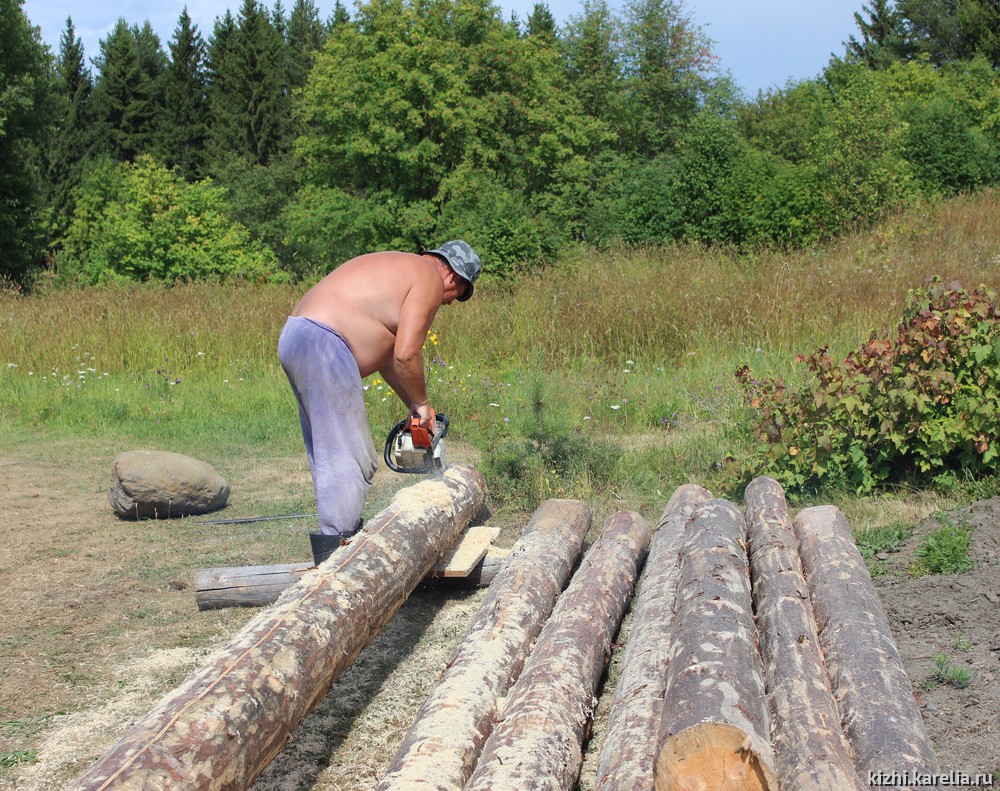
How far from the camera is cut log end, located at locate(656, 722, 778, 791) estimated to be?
2613 millimetres

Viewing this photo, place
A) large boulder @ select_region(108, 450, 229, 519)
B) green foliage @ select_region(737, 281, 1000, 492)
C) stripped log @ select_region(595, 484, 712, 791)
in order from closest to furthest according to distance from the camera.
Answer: stripped log @ select_region(595, 484, 712, 791) → green foliage @ select_region(737, 281, 1000, 492) → large boulder @ select_region(108, 450, 229, 519)

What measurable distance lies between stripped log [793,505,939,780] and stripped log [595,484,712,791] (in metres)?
0.62

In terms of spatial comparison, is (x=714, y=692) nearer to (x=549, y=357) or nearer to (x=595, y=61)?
(x=549, y=357)

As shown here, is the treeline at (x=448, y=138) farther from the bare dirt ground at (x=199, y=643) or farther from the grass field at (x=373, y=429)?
the bare dirt ground at (x=199, y=643)

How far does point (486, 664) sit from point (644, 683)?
2.01 ft

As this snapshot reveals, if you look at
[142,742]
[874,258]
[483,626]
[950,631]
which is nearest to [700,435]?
[950,631]

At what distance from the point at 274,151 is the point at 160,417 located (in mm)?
37955

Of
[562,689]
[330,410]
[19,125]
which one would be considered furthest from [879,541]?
[19,125]

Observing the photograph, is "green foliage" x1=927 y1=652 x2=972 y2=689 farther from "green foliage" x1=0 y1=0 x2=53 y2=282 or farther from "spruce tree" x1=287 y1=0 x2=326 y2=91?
"spruce tree" x1=287 y1=0 x2=326 y2=91

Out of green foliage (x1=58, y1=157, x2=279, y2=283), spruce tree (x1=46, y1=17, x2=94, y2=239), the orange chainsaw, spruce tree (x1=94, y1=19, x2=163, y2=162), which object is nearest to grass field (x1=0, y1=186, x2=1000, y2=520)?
the orange chainsaw

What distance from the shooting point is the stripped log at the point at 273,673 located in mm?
2588

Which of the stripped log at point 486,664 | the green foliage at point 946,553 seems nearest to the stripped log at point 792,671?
the green foliage at point 946,553

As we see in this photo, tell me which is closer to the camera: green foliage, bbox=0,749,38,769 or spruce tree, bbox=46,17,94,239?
green foliage, bbox=0,749,38,769

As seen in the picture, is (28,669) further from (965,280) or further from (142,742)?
(965,280)
